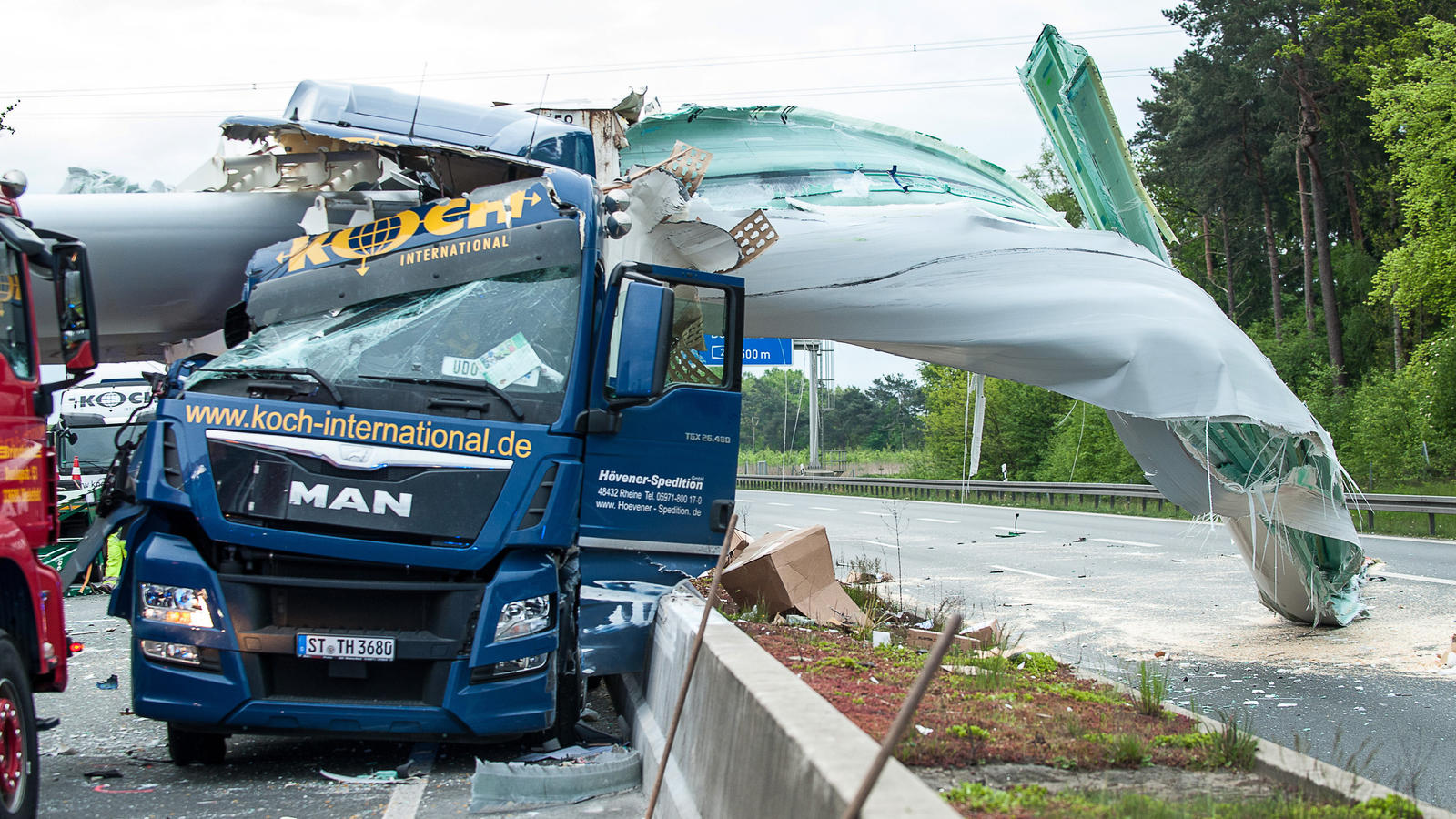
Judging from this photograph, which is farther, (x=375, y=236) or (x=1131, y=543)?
(x=1131, y=543)

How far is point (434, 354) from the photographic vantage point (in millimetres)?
6133

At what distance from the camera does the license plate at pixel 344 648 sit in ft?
18.1

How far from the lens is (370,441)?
569 centimetres

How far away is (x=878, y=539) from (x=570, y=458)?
1566 centimetres

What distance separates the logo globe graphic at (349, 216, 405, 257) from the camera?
6734mm

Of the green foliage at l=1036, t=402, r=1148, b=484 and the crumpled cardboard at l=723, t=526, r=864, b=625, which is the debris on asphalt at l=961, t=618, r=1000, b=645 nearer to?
the crumpled cardboard at l=723, t=526, r=864, b=625

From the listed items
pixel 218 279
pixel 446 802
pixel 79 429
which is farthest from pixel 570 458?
pixel 79 429

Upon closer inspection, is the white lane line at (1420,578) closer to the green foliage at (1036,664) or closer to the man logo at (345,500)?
the green foliage at (1036,664)

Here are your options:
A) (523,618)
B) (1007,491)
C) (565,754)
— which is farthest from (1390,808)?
(1007,491)

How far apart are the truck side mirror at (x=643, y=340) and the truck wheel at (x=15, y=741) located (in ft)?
9.53

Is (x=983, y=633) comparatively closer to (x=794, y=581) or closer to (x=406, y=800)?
(x=794, y=581)

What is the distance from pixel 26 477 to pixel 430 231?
2371 millimetres

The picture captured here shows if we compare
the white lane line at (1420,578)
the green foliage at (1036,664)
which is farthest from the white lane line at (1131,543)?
the green foliage at (1036,664)

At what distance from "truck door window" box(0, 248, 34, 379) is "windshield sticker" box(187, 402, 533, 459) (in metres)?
0.70
